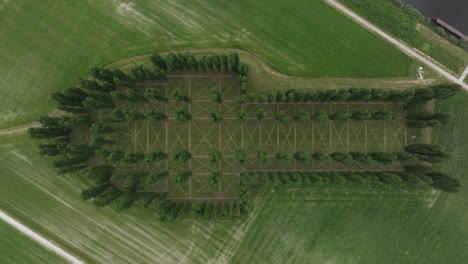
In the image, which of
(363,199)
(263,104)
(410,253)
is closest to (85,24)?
(263,104)

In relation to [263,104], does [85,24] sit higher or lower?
higher

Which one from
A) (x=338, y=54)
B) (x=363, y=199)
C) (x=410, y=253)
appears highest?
(x=338, y=54)

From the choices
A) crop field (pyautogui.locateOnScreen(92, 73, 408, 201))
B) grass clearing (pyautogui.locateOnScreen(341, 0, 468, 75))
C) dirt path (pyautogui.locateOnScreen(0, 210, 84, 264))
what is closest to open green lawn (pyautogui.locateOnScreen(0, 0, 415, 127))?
grass clearing (pyautogui.locateOnScreen(341, 0, 468, 75))

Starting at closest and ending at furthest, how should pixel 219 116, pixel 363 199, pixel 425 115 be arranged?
pixel 219 116, pixel 425 115, pixel 363 199

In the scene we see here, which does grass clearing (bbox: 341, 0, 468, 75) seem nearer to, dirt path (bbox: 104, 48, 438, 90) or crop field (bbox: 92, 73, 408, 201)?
dirt path (bbox: 104, 48, 438, 90)

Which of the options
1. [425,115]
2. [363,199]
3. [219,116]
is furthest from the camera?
[363,199]

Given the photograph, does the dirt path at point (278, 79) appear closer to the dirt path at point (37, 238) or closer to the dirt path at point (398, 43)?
the dirt path at point (398, 43)

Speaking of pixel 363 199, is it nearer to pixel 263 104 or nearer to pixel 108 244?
pixel 263 104
